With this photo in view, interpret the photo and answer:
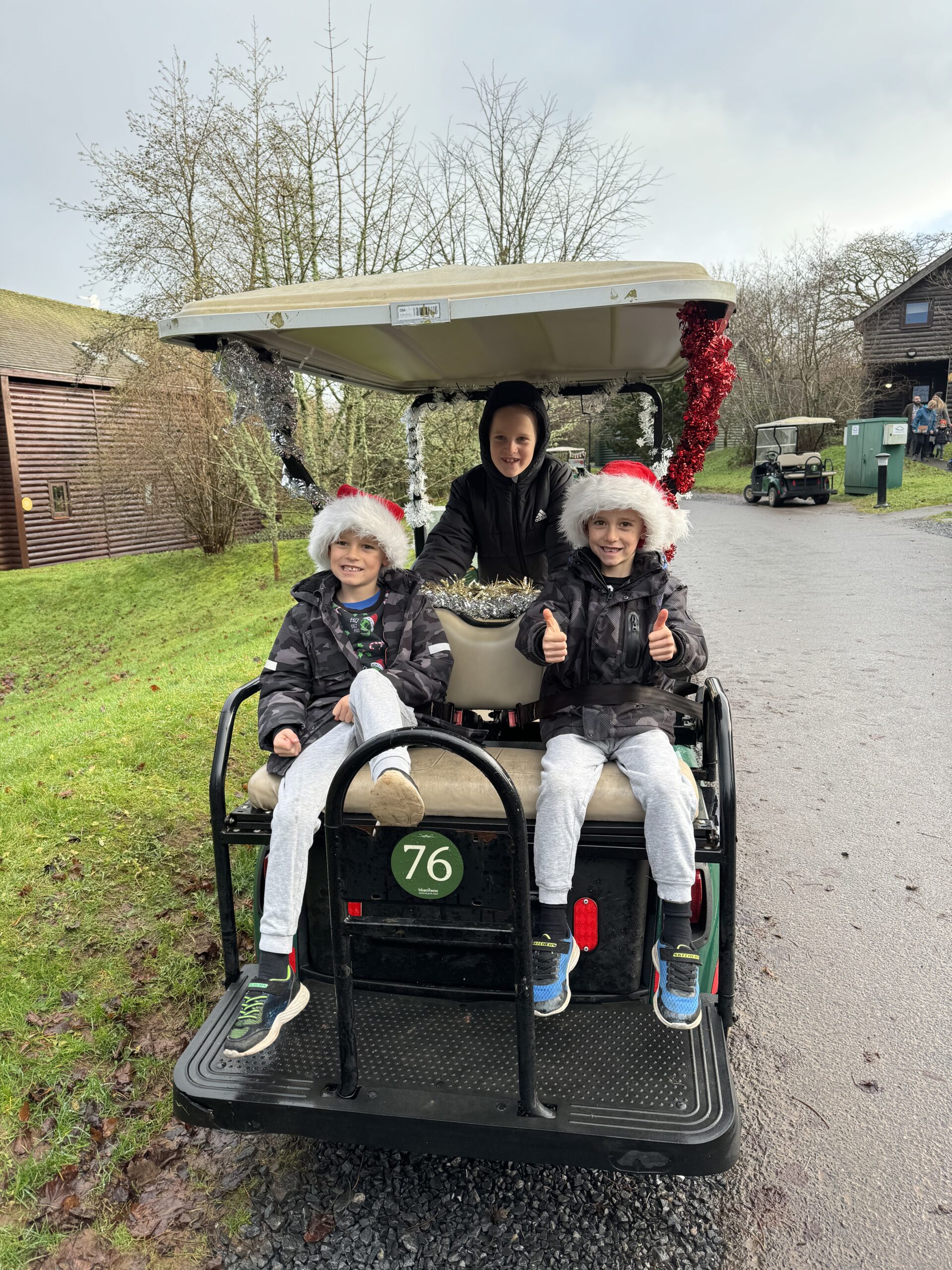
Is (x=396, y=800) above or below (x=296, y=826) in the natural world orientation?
above

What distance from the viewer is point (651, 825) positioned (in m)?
2.43

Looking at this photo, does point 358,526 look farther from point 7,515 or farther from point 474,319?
point 7,515

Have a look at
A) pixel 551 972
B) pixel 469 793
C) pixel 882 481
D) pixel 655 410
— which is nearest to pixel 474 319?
pixel 469 793

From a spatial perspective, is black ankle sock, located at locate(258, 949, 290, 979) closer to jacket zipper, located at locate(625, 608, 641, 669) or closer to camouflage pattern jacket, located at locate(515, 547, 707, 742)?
camouflage pattern jacket, located at locate(515, 547, 707, 742)

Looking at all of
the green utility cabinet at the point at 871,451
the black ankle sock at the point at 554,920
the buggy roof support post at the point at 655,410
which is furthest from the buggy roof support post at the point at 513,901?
the green utility cabinet at the point at 871,451

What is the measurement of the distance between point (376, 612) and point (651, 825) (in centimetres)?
134

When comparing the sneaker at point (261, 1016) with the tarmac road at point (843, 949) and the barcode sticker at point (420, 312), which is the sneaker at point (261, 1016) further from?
the barcode sticker at point (420, 312)

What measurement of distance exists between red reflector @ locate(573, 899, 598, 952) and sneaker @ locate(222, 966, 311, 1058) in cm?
87

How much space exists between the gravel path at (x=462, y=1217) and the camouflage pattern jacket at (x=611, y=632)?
1.33 m

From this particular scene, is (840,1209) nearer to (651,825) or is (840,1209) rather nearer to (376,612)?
(651,825)

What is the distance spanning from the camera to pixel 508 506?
13.9ft

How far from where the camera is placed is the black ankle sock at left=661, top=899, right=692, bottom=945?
7.95ft

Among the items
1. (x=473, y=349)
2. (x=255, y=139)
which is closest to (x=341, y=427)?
(x=255, y=139)

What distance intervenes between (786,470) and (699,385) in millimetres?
19343
